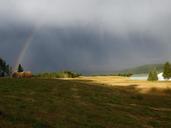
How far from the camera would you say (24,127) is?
22422 millimetres

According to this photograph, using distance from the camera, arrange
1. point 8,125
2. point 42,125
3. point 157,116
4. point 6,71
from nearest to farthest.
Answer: point 8,125 → point 42,125 → point 157,116 → point 6,71

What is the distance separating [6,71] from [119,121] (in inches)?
6095

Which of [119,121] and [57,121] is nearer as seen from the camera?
[57,121]

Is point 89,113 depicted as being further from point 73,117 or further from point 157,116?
point 157,116

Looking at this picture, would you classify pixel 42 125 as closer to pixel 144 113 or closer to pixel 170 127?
pixel 170 127

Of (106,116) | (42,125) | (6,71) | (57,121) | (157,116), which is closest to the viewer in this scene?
(42,125)

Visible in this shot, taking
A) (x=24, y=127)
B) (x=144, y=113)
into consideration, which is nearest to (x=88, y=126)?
(x=24, y=127)

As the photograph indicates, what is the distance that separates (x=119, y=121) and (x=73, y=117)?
4.66m

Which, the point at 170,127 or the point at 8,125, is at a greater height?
the point at 8,125

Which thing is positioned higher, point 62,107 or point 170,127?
point 62,107

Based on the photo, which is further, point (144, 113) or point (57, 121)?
point (144, 113)

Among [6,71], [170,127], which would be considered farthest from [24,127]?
[6,71]

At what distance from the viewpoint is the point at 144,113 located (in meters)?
42.6

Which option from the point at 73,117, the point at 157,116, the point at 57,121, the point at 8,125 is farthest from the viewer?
the point at 157,116
